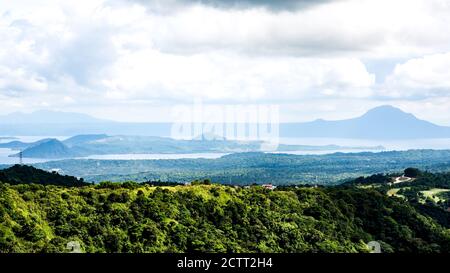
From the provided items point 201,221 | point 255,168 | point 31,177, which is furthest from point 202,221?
point 255,168

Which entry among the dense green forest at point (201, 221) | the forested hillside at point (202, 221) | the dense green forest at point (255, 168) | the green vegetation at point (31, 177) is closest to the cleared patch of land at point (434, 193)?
the forested hillside at point (202, 221)

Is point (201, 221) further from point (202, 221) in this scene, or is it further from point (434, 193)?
point (434, 193)

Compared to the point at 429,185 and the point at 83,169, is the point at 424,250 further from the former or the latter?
the point at 83,169

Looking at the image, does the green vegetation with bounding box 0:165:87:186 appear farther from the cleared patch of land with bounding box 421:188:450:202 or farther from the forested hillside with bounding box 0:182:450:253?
the cleared patch of land with bounding box 421:188:450:202

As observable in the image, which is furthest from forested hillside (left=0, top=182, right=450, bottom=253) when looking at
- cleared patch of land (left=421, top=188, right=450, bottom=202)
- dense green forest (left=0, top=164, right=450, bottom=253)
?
cleared patch of land (left=421, top=188, right=450, bottom=202)

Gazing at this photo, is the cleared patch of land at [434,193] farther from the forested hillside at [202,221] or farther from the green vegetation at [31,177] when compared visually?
the green vegetation at [31,177]

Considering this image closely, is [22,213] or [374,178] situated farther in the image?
[374,178]
